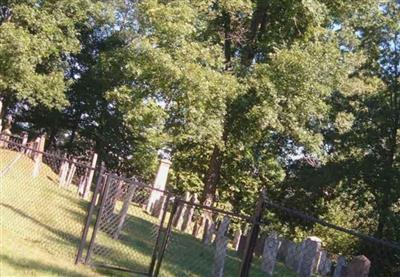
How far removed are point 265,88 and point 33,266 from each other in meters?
14.2

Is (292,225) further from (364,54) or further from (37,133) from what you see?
(37,133)

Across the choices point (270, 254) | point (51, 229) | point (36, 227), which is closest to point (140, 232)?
point (270, 254)

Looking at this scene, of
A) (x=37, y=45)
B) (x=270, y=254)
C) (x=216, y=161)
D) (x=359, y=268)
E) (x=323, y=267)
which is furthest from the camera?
(x=37, y=45)

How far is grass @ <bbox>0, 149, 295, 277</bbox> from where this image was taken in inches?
343

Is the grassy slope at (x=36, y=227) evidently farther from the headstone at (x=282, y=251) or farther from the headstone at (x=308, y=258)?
the headstone at (x=282, y=251)

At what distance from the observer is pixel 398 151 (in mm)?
21469

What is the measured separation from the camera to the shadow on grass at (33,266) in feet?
26.1

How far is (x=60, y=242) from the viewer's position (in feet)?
35.0

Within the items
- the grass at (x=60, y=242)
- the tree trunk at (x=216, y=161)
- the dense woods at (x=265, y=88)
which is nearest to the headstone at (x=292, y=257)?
the grass at (x=60, y=242)

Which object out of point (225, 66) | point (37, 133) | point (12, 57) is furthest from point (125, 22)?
point (225, 66)

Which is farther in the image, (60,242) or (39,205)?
(39,205)

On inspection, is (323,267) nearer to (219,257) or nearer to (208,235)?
(208,235)

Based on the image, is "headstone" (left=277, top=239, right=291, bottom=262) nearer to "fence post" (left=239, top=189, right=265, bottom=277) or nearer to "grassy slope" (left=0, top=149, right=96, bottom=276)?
"grassy slope" (left=0, top=149, right=96, bottom=276)

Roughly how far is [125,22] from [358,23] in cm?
1921
